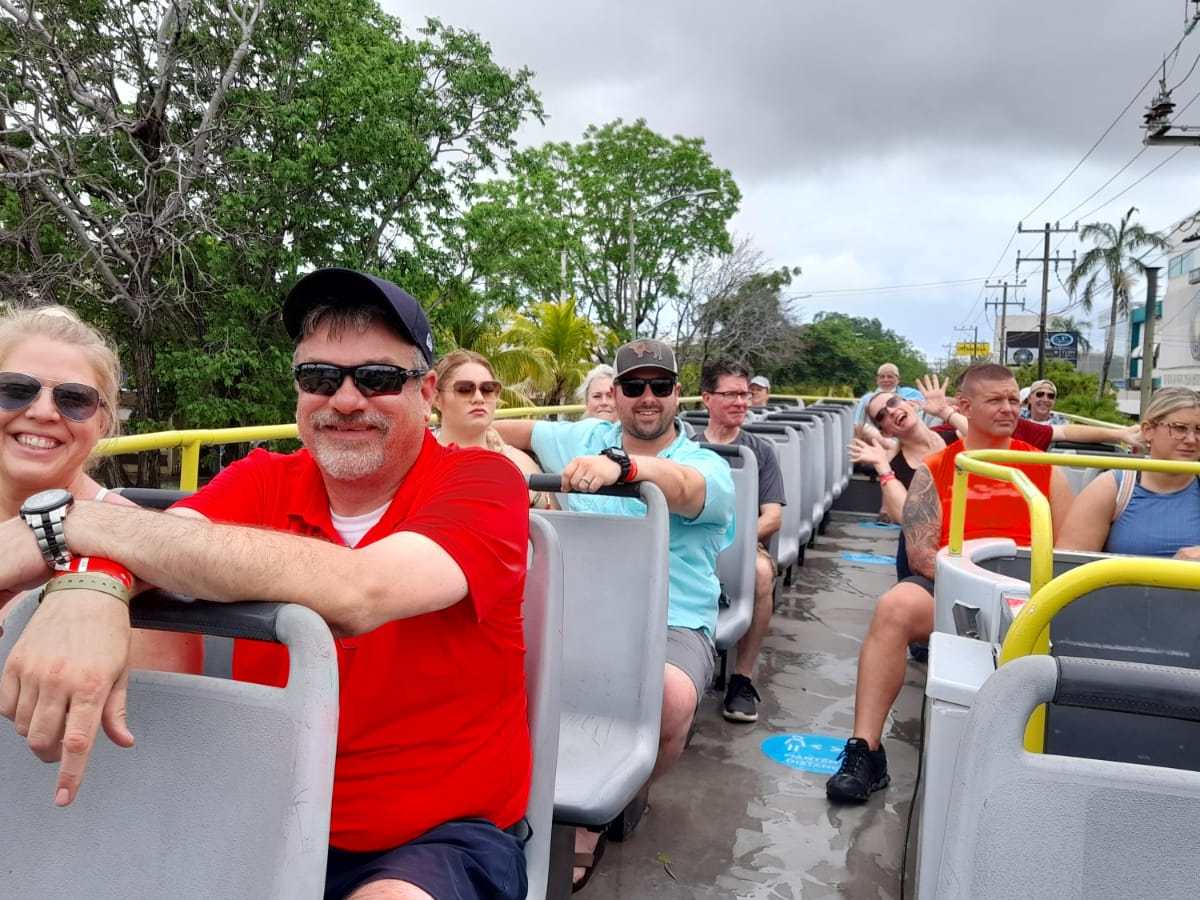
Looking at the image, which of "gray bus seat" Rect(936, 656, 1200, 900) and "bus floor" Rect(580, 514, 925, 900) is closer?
"gray bus seat" Rect(936, 656, 1200, 900)

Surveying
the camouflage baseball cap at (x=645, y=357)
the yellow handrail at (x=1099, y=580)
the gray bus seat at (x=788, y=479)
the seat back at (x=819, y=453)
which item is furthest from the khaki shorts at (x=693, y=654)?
the seat back at (x=819, y=453)

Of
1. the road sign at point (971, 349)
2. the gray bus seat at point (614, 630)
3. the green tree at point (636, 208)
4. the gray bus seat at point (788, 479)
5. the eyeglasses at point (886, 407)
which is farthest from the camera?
the road sign at point (971, 349)

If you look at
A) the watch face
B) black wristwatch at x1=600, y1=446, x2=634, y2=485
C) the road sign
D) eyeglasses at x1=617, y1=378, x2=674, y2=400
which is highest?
→ the road sign

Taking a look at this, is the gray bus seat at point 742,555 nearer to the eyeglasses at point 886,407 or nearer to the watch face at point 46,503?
the eyeglasses at point 886,407

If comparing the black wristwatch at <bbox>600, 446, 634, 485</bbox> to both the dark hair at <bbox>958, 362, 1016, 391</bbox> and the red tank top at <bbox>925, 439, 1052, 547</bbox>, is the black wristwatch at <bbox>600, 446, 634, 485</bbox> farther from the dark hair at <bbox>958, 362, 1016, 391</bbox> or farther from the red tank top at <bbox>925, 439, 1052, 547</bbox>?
the dark hair at <bbox>958, 362, 1016, 391</bbox>

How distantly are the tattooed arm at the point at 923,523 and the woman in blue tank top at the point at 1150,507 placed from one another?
413 millimetres

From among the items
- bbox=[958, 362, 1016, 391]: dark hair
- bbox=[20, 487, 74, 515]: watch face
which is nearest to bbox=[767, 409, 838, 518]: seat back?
bbox=[958, 362, 1016, 391]: dark hair

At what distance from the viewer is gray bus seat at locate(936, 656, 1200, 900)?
981 mm

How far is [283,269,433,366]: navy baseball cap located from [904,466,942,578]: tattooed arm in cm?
224

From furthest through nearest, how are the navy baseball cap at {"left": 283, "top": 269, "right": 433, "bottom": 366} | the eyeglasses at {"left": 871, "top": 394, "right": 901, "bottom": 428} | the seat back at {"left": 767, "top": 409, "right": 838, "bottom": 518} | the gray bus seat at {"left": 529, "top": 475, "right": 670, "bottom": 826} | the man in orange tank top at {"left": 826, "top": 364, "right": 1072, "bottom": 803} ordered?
the seat back at {"left": 767, "top": 409, "right": 838, "bottom": 518}, the eyeglasses at {"left": 871, "top": 394, "right": 901, "bottom": 428}, the man in orange tank top at {"left": 826, "top": 364, "right": 1072, "bottom": 803}, the gray bus seat at {"left": 529, "top": 475, "right": 670, "bottom": 826}, the navy baseball cap at {"left": 283, "top": 269, "right": 433, "bottom": 366}

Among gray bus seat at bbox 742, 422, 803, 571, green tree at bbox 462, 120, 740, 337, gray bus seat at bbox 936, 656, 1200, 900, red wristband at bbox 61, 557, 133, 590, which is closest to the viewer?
gray bus seat at bbox 936, 656, 1200, 900

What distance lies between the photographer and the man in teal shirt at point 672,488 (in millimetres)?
2449

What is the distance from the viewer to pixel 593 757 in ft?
7.17

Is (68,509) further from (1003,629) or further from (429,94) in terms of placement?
(429,94)
